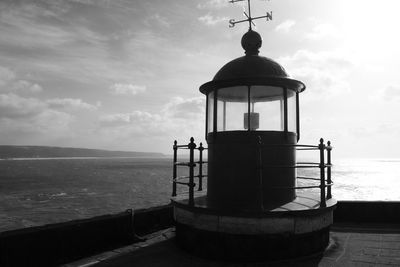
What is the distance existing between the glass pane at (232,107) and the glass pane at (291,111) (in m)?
0.88

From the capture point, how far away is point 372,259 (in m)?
5.37

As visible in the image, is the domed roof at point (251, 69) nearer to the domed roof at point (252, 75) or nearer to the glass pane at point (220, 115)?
the domed roof at point (252, 75)

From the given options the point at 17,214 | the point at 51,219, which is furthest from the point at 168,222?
the point at 17,214

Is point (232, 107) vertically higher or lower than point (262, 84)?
lower

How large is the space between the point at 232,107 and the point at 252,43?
5.14 ft

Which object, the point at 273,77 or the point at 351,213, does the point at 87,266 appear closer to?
the point at 273,77

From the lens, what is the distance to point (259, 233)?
5355 mm

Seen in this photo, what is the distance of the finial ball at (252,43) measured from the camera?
7.12m

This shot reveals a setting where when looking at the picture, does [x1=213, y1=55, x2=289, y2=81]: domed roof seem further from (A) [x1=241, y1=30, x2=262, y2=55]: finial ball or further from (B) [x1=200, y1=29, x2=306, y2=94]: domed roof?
(A) [x1=241, y1=30, x2=262, y2=55]: finial ball

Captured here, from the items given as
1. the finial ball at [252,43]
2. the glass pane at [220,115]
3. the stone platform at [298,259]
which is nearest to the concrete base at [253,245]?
the stone platform at [298,259]

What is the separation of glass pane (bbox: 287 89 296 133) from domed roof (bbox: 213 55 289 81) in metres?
0.41

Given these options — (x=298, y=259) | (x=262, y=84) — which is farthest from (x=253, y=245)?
(x=262, y=84)

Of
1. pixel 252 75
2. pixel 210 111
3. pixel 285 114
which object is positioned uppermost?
pixel 252 75

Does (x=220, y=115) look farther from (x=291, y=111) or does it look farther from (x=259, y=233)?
(x=259, y=233)
